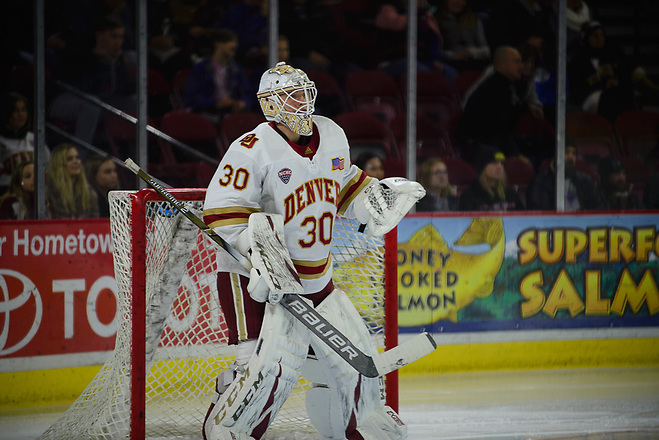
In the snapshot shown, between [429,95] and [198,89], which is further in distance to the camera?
[429,95]

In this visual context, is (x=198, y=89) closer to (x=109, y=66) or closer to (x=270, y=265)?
(x=109, y=66)

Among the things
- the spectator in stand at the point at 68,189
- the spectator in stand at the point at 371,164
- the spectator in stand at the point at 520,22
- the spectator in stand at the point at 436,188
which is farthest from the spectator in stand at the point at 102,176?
the spectator in stand at the point at 520,22

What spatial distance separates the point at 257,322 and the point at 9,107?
227cm

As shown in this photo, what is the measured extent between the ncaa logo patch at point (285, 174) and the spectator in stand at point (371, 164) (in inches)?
92.2

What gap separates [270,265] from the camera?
2311 millimetres

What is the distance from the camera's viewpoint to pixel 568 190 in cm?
487

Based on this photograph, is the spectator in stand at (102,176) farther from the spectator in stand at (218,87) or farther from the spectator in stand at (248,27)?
the spectator in stand at (248,27)

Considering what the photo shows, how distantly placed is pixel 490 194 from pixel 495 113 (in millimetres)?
592

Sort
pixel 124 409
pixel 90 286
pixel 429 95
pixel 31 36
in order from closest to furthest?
pixel 124 409 → pixel 90 286 → pixel 31 36 → pixel 429 95

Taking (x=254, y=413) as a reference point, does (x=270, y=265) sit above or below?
above

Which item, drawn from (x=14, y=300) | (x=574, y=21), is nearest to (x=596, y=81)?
(x=574, y=21)

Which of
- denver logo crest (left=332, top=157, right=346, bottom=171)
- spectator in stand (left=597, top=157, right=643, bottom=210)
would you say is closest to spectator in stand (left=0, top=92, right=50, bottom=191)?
denver logo crest (left=332, top=157, right=346, bottom=171)

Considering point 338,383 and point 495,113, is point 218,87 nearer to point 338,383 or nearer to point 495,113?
point 495,113

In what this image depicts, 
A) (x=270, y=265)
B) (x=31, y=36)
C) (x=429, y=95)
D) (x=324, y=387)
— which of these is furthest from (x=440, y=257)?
(x=31, y=36)
